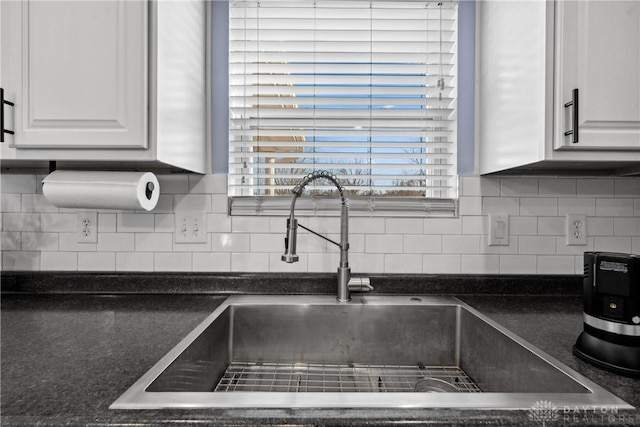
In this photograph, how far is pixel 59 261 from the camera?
1316 mm

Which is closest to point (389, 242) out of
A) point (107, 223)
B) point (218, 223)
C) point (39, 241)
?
point (218, 223)

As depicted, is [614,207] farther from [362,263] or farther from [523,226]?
[362,263]

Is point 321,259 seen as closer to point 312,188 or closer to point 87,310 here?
point 312,188

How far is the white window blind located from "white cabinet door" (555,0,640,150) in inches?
17.0

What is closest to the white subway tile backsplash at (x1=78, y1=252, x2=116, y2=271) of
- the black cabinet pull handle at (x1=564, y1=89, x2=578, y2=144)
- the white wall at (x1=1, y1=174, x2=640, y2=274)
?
the white wall at (x1=1, y1=174, x2=640, y2=274)

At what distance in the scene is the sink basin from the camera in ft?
2.79

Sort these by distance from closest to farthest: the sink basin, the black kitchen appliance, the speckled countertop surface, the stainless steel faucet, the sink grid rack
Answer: the speckled countertop surface < the black kitchen appliance < the sink basin < the sink grid rack < the stainless steel faucet

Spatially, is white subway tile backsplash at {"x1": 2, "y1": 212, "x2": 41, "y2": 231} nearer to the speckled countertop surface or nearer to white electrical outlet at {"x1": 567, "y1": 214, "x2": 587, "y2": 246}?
the speckled countertop surface

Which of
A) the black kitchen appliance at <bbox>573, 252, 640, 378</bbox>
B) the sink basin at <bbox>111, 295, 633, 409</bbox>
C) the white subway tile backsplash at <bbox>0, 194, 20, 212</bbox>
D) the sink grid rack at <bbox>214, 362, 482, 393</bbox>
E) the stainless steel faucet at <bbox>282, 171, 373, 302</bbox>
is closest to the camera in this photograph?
the black kitchen appliance at <bbox>573, 252, 640, 378</bbox>

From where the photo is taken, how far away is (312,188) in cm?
133

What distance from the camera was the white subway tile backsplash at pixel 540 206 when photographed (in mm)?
1311

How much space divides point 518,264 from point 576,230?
0.83ft

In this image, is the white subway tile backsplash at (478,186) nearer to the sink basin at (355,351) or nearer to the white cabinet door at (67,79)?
the sink basin at (355,351)

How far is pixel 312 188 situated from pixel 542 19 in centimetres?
88
